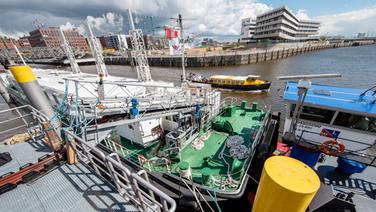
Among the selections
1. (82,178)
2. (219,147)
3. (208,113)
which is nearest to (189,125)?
(208,113)

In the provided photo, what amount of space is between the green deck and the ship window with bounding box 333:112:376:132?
362 centimetres

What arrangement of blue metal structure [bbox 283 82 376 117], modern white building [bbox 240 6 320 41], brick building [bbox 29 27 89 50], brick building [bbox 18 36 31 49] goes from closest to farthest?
blue metal structure [bbox 283 82 376 117] < modern white building [bbox 240 6 320 41] < brick building [bbox 18 36 31 49] < brick building [bbox 29 27 89 50]

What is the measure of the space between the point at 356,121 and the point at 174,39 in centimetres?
1188

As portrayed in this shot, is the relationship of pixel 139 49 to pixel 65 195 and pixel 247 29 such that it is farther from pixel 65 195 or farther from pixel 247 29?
pixel 247 29

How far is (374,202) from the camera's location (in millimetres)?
4375

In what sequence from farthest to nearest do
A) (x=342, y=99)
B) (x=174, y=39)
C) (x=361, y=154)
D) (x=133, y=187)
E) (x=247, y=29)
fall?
(x=247, y=29)
(x=174, y=39)
(x=342, y=99)
(x=361, y=154)
(x=133, y=187)

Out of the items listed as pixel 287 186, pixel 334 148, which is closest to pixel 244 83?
pixel 334 148

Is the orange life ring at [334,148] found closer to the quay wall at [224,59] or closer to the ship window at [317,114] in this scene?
the ship window at [317,114]

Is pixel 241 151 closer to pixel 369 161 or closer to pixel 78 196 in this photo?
pixel 369 161

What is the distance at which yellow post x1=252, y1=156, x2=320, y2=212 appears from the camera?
2.53 m

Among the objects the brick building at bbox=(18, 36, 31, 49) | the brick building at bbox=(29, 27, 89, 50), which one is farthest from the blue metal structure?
the brick building at bbox=(29, 27, 89, 50)

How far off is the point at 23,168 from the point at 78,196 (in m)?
1.66

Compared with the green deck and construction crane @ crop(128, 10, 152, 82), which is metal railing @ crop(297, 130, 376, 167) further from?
construction crane @ crop(128, 10, 152, 82)

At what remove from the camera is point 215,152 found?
24.2ft
